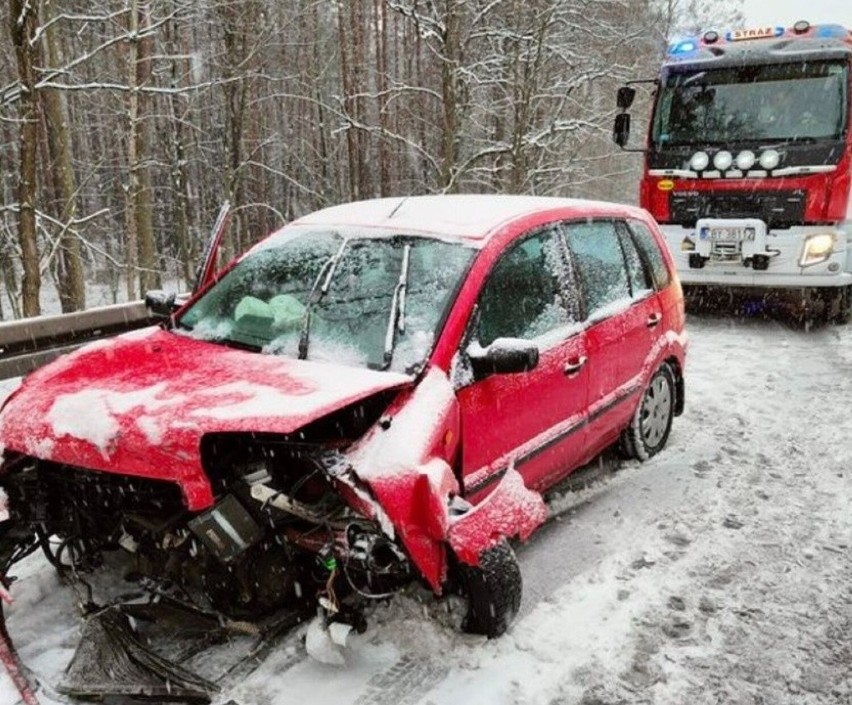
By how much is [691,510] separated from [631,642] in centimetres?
152

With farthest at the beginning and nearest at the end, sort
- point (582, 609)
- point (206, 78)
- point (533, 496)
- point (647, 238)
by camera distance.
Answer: point (206, 78), point (647, 238), point (582, 609), point (533, 496)

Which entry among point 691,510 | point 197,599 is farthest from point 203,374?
point 691,510

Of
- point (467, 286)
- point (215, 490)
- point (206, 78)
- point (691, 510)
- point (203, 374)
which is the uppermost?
point (206, 78)

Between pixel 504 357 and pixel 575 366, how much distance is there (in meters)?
0.98

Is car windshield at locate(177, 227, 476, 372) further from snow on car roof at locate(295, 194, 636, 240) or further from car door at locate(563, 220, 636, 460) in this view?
car door at locate(563, 220, 636, 460)

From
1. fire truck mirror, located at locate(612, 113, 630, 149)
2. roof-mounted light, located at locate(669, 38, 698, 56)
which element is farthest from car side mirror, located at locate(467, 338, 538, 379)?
roof-mounted light, located at locate(669, 38, 698, 56)

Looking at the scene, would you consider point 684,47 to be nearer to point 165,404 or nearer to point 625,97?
point 625,97

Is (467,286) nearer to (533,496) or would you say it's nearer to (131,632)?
(533,496)

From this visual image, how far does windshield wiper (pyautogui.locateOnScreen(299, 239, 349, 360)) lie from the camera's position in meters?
3.41

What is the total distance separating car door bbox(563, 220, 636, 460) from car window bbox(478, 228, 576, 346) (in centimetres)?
21

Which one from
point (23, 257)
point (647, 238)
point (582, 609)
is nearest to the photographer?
point (582, 609)

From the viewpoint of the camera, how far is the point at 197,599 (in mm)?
3074

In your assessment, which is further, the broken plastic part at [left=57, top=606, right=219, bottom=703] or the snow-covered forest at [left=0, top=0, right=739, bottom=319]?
the snow-covered forest at [left=0, top=0, right=739, bottom=319]

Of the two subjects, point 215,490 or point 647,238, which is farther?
point 647,238
